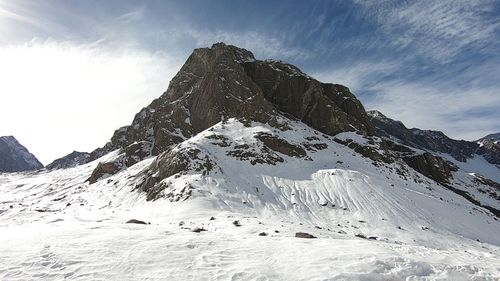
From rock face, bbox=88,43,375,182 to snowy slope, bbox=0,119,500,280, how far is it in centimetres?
802

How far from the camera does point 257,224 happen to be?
3278 cm

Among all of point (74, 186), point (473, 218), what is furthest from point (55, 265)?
point (74, 186)

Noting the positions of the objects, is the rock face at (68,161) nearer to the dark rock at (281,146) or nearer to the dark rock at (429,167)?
the dark rock at (281,146)

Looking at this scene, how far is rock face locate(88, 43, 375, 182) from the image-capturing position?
83.1 m

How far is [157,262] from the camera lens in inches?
627

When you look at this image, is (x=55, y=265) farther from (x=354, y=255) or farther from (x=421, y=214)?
(x=421, y=214)

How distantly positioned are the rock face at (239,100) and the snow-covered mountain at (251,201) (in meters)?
0.40

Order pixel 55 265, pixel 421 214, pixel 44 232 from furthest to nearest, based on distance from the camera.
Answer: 1. pixel 421 214
2. pixel 44 232
3. pixel 55 265

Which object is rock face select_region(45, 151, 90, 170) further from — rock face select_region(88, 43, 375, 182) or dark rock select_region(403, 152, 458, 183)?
dark rock select_region(403, 152, 458, 183)

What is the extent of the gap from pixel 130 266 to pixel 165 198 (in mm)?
33433

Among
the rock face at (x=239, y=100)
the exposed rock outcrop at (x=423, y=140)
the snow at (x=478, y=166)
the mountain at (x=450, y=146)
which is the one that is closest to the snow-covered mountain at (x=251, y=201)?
the rock face at (x=239, y=100)

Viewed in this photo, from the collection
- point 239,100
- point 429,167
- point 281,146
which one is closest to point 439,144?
point 429,167

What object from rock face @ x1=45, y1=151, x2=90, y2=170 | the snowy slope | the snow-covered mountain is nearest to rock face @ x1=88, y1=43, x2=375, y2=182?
the snow-covered mountain

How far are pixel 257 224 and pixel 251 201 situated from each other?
1320 cm
